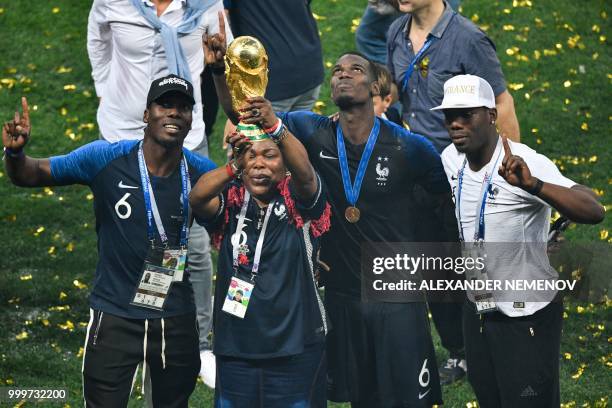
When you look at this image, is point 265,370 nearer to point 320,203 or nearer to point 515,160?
point 320,203

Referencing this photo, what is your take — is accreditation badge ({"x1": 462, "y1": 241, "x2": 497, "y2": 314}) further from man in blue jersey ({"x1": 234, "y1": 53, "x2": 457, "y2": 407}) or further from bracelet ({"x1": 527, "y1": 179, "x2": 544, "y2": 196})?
bracelet ({"x1": 527, "y1": 179, "x2": 544, "y2": 196})

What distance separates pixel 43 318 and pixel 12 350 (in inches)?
22.8

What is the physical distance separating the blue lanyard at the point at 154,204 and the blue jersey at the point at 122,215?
22mm

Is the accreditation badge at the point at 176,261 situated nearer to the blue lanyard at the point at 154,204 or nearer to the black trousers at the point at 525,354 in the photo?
the blue lanyard at the point at 154,204

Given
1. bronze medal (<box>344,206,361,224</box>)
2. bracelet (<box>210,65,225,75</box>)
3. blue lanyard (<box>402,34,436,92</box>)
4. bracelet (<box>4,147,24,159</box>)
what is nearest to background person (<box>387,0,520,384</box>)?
blue lanyard (<box>402,34,436,92</box>)

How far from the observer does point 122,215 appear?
6930mm

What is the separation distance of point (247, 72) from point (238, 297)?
44.7 inches

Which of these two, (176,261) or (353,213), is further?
(353,213)

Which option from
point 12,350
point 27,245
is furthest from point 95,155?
point 27,245

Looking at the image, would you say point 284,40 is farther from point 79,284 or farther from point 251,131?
point 251,131

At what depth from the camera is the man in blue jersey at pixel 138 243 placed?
6891mm

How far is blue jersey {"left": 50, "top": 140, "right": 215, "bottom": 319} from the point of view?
22.7 feet

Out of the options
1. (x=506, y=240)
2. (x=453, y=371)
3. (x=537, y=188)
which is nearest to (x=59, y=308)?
(x=453, y=371)

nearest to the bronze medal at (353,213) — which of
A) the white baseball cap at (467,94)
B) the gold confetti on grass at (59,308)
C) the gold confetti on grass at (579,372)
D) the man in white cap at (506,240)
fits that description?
the man in white cap at (506,240)
